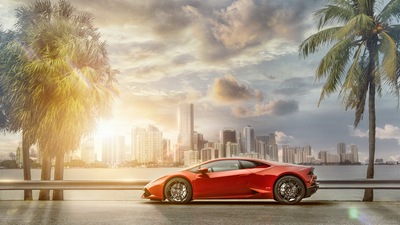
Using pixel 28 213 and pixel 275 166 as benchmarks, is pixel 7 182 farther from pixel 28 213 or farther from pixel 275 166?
pixel 275 166

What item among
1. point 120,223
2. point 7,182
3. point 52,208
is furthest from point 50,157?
point 120,223

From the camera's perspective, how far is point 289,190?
41.0 ft

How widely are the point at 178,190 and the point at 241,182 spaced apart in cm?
170

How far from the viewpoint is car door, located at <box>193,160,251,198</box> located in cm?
1245

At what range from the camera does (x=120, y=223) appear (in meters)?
9.23

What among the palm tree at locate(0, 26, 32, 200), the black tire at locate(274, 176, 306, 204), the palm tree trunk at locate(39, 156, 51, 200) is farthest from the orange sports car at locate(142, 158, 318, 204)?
the palm tree trunk at locate(39, 156, 51, 200)

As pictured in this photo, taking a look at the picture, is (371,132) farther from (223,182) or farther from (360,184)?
(223,182)

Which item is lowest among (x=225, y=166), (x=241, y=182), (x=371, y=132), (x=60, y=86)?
(x=241, y=182)

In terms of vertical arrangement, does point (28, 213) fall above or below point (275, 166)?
below

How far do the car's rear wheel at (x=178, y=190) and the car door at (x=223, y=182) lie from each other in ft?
0.75

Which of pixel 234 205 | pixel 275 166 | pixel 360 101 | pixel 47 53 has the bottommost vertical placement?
pixel 234 205

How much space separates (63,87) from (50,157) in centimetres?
411

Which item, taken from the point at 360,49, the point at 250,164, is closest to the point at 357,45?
the point at 360,49

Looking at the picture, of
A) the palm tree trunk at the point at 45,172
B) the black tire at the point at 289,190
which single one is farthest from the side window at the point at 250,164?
the palm tree trunk at the point at 45,172
